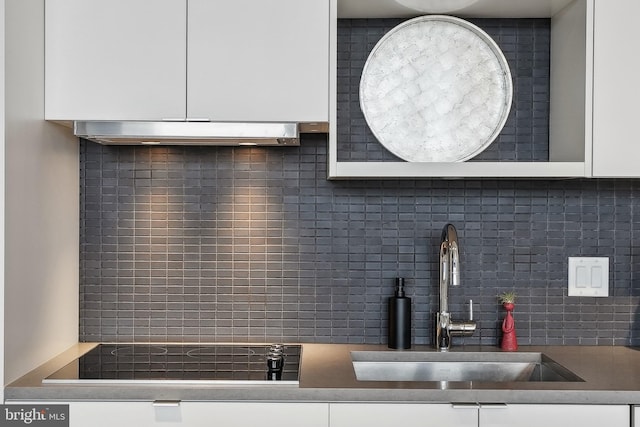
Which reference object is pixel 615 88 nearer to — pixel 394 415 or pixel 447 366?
pixel 447 366

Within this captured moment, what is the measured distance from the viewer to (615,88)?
7.04 ft

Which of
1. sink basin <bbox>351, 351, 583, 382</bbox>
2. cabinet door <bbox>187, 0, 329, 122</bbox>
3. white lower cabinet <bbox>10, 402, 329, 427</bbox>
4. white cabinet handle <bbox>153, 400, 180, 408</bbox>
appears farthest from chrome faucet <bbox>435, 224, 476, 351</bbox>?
white cabinet handle <bbox>153, 400, 180, 408</bbox>

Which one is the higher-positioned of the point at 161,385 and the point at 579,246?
the point at 579,246

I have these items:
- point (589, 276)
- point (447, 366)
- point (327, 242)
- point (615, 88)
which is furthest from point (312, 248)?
point (615, 88)

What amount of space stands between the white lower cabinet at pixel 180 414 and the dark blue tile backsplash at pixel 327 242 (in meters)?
0.61

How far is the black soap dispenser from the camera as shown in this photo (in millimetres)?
2365

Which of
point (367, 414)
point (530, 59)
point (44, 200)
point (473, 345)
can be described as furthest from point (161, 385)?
point (530, 59)

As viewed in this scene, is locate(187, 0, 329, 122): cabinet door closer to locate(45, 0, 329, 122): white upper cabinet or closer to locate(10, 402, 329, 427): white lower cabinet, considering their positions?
locate(45, 0, 329, 122): white upper cabinet

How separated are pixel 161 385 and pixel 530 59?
161cm

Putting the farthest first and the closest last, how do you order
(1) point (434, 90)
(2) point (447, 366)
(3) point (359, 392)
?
(1) point (434, 90) → (2) point (447, 366) → (3) point (359, 392)

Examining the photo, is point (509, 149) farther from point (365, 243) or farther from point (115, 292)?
point (115, 292)

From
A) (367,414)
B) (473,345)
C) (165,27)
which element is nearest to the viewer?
(367,414)

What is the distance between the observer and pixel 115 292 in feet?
8.21

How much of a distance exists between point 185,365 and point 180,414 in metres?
0.27
